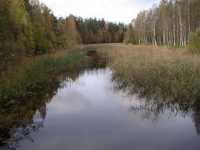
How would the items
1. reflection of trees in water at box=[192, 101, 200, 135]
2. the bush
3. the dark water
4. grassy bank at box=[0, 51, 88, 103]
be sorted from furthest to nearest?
the bush < grassy bank at box=[0, 51, 88, 103] < reflection of trees in water at box=[192, 101, 200, 135] < the dark water

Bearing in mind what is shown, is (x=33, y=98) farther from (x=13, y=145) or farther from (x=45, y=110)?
(x=13, y=145)

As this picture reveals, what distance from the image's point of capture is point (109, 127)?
743 cm

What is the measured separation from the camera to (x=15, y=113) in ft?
28.0

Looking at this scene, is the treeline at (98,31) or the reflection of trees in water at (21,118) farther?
the treeline at (98,31)

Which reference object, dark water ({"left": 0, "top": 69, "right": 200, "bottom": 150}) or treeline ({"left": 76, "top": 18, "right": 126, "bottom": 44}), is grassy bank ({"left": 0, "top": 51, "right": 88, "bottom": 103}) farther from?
treeline ({"left": 76, "top": 18, "right": 126, "bottom": 44})

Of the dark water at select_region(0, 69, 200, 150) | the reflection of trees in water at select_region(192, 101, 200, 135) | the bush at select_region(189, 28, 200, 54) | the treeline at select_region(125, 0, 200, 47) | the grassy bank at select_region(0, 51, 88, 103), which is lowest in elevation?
the dark water at select_region(0, 69, 200, 150)

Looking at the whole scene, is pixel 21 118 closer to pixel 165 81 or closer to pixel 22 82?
pixel 22 82

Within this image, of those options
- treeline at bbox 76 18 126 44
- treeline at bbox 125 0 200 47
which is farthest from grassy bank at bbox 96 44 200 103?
treeline at bbox 76 18 126 44

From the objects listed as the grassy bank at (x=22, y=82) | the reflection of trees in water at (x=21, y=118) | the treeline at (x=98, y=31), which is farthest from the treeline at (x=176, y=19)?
the treeline at (x=98, y=31)

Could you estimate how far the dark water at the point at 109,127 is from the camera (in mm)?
6184

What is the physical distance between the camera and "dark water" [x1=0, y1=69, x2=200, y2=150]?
618 cm

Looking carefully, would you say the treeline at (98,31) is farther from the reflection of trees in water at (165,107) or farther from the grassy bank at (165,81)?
the reflection of trees in water at (165,107)

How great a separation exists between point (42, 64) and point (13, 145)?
13601 millimetres

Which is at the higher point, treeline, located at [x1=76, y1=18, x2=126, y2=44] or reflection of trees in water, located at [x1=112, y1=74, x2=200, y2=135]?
treeline, located at [x1=76, y1=18, x2=126, y2=44]
